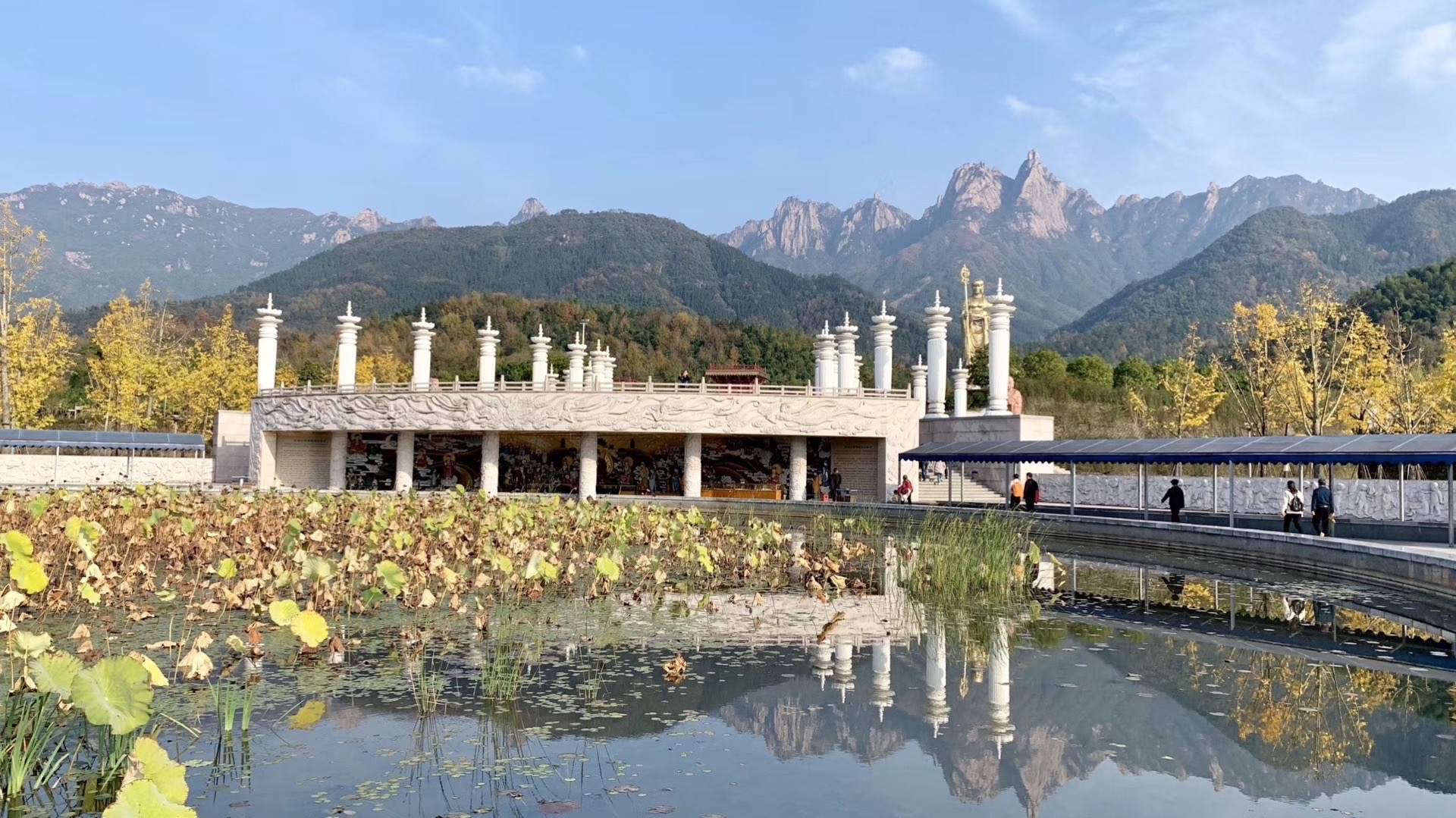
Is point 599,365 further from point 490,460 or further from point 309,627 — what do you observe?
point 309,627

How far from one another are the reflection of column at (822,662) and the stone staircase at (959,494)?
22064 mm

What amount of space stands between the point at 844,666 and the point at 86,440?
36917 mm

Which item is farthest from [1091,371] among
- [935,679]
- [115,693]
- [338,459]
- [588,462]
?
[115,693]

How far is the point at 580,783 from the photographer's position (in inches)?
248

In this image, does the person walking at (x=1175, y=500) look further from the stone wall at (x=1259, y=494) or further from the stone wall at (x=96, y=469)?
the stone wall at (x=96, y=469)

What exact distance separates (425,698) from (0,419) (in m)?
42.4

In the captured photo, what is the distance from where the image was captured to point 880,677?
919cm

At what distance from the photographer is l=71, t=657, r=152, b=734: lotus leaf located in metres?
5.52

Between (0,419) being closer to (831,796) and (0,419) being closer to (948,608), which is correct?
(948,608)

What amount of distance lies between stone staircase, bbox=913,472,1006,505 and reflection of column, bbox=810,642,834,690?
869 inches

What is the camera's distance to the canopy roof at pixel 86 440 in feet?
122

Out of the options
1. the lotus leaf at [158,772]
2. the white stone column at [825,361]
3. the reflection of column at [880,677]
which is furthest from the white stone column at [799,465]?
the lotus leaf at [158,772]

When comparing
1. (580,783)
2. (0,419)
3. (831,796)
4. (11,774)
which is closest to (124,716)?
(11,774)

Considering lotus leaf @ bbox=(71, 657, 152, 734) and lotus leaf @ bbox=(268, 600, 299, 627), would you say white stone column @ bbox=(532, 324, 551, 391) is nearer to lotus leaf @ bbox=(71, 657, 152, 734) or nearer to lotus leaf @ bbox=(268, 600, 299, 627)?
lotus leaf @ bbox=(268, 600, 299, 627)
